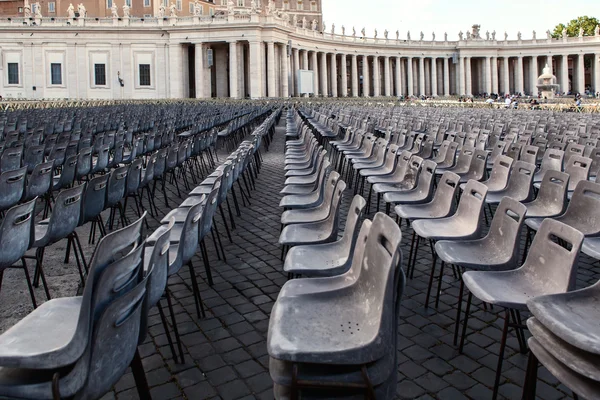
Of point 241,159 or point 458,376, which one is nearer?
point 458,376

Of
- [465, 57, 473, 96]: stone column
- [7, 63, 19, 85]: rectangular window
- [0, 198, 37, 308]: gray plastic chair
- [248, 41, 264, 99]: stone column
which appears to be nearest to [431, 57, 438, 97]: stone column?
[465, 57, 473, 96]: stone column

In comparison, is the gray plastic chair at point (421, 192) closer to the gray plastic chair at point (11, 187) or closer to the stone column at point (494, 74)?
the gray plastic chair at point (11, 187)

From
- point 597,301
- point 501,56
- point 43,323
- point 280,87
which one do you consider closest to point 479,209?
point 597,301

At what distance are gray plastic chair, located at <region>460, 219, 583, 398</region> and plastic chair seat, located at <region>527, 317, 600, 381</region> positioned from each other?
2.29 ft

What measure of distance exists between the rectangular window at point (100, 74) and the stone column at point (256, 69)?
17.4m

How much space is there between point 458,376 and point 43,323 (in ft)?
9.46

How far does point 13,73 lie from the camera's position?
188 feet

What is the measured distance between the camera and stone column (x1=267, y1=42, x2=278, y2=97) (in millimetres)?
58844

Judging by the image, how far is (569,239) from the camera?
327cm

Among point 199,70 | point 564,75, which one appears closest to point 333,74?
point 199,70

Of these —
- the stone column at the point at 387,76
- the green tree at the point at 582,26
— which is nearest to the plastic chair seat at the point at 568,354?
the stone column at the point at 387,76

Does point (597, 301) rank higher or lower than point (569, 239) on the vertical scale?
lower

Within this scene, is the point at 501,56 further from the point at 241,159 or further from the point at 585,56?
the point at 241,159

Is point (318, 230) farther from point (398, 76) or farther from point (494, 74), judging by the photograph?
point (494, 74)
